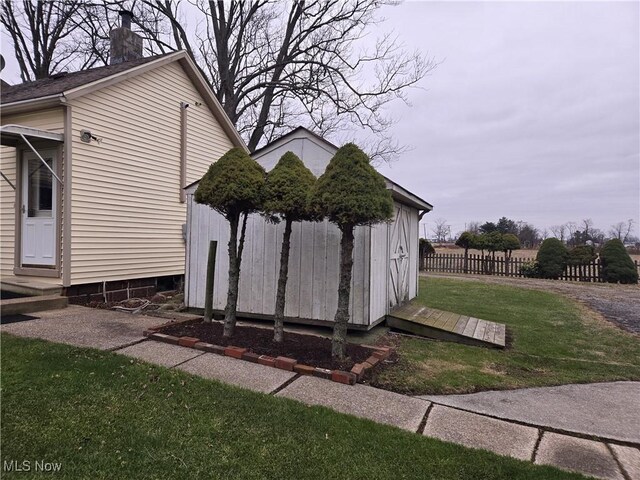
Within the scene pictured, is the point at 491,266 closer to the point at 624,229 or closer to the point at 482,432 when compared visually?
the point at 482,432

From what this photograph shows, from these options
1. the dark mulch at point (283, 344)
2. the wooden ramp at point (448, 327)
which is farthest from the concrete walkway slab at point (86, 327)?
the wooden ramp at point (448, 327)

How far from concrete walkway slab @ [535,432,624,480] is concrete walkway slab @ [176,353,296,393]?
2251 mm

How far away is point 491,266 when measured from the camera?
19.4m

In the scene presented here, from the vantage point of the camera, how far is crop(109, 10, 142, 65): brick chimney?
415 inches

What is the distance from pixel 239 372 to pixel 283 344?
0.96 metres

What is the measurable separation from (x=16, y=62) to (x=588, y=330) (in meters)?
25.1

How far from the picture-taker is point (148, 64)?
8.41 meters

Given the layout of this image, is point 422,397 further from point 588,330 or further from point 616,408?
point 588,330

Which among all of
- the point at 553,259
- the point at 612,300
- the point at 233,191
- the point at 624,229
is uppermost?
the point at 624,229

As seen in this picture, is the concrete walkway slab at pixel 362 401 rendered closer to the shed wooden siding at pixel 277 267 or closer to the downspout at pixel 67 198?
the shed wooden siding at pixel 277 267

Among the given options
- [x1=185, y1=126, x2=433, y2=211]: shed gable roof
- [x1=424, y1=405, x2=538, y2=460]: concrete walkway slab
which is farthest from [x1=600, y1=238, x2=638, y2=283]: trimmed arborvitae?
[x1=424, y1=405, x2=538, y2=460]: concrete walkway slab

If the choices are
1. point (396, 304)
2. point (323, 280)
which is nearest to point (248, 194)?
point (323, 280)
